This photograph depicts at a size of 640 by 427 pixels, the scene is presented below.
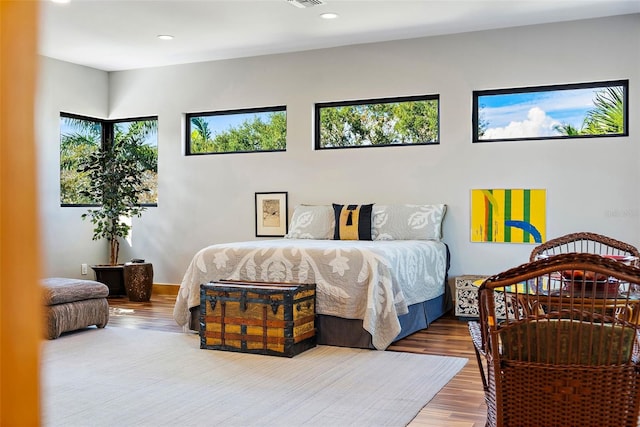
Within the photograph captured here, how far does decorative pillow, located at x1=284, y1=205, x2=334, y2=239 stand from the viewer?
6250mm

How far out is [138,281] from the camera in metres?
7.06

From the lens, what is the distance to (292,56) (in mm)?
6902

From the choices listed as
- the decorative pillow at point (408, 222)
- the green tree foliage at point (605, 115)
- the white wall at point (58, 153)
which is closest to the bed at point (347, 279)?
the decorative pillow at point (408, 222)

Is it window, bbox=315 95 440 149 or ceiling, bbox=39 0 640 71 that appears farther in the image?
window, bbox=315 95 440 149

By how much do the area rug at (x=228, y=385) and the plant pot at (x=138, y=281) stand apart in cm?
220

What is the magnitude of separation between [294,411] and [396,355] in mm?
1362

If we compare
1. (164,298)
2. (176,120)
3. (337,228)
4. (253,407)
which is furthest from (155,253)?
(253,407)

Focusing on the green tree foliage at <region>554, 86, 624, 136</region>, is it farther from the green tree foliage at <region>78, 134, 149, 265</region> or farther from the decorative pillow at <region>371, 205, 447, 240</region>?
the green tree foliage at <region>78, 134, 149, 265</region>

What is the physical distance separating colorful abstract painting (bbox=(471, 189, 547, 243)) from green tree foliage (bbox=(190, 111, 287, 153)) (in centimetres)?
220

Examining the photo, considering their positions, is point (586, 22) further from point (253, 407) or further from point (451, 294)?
point (253, 407)

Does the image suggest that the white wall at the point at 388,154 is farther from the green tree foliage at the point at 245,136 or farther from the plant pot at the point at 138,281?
the plant pot at the point at 138,281

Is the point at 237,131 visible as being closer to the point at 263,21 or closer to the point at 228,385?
the point at 263,21

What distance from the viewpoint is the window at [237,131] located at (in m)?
7.09

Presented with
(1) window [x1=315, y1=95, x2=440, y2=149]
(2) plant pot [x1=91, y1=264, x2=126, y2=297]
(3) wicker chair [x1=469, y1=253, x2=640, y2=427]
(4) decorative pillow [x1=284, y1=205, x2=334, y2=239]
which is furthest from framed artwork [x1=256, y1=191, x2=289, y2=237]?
(3) wicker chair [x1=469, y1=253, x2=640, y2=427]
